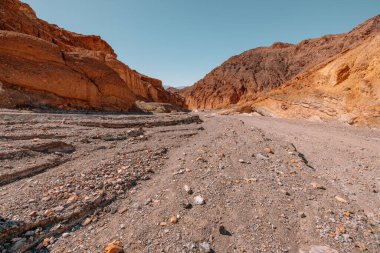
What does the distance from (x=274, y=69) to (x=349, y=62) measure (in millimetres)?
54995

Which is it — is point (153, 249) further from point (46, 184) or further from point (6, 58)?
point (6, 58)

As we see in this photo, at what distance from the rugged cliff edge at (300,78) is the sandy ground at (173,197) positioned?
38.4ft

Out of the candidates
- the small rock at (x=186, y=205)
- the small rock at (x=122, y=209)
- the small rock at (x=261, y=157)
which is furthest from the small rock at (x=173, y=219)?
the small rock at (x=261, y=157)

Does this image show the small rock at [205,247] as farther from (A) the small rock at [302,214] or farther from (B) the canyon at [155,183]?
(A) the small rock at [302,214]

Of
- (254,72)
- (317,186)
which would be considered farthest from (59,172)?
(254,72)

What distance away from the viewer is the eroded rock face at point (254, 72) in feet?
207

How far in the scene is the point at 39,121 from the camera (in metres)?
7.13

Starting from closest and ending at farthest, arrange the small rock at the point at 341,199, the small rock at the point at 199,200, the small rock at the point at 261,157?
the small rock at the point at 199,200
the small rock at the point at 341,199
the small rock at the point at 261,157

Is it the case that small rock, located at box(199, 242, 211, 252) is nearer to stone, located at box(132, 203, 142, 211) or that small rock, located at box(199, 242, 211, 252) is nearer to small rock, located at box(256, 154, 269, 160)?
stone, located at box(132, 203, 142, 211)

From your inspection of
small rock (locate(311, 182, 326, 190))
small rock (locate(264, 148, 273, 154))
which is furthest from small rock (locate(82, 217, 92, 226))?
small rock (locate(264, 148, 273, 154))

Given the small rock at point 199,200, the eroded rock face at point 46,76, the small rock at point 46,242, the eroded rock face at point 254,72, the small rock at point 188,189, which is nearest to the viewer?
the small rock at point 46,242

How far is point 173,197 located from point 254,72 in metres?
75.1

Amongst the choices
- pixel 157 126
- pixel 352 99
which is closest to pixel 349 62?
pixel 352 99

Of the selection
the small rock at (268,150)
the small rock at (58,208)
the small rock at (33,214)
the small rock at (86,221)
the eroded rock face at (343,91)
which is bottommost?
the small rock at (86,221)
